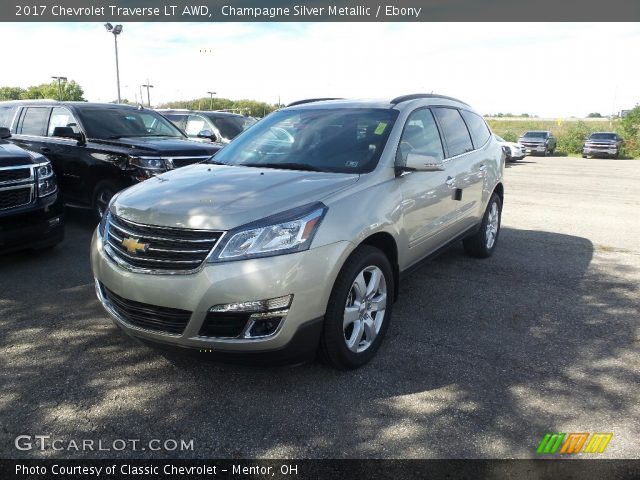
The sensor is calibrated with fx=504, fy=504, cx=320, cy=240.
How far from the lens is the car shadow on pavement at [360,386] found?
2.69 metres

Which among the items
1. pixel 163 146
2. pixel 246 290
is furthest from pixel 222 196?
pixel 163 146

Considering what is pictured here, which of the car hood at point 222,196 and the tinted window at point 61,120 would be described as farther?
the tinted window at point 61,120

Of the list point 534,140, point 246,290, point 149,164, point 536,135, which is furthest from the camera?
point 536,135

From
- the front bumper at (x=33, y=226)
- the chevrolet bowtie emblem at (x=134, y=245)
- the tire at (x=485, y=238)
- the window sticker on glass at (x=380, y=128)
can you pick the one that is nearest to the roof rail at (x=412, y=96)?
the window sticker on glass at (x=380, y=128)

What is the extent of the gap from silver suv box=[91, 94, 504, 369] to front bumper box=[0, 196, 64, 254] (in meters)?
2.15

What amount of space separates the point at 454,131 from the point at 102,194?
4.85 m

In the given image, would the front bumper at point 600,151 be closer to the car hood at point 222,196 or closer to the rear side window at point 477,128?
the rear side window at point 477,128

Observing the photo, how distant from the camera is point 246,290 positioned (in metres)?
2.77

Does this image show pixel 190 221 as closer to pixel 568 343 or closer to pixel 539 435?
pixel 539 435

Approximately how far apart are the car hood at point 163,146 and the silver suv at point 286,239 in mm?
2695

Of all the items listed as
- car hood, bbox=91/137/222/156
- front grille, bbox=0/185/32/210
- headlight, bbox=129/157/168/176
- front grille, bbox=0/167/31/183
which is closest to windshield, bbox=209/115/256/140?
car hood, bbox=91/137/222/156

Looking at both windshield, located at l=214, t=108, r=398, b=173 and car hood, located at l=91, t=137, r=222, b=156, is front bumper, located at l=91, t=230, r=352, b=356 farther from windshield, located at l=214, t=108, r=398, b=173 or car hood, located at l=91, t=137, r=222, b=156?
car hood, located at l=91, t=137, r=222, b=156

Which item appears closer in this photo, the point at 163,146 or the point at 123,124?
the point at 163,146

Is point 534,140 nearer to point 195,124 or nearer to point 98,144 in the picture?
point 195,124
